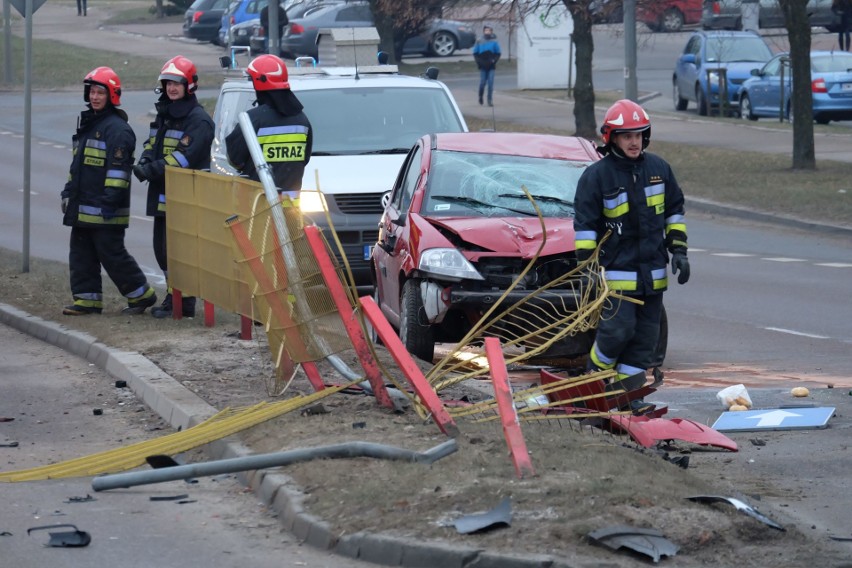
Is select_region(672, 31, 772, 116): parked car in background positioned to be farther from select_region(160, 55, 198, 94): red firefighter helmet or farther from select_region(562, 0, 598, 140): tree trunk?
select_region(160, 55, 198, 94): red firefighter helmet

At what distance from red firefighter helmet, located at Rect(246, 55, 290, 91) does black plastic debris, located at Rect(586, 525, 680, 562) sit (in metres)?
5.55

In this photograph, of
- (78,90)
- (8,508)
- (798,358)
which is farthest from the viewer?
(78,90)

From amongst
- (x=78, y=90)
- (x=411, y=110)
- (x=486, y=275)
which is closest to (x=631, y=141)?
(x=486, y=275)

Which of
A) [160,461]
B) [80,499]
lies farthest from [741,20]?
[80,499]

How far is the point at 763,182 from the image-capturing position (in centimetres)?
2317

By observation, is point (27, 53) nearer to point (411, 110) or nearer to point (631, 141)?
point (411, 110)

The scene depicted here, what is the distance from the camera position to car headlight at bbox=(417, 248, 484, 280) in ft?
32.6

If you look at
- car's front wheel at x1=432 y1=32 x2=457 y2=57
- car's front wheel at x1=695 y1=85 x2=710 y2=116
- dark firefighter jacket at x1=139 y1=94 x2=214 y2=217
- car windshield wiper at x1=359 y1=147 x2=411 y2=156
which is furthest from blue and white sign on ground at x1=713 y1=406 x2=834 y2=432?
car's front wheel at x1=432 y1=32 x2=457 y2=57

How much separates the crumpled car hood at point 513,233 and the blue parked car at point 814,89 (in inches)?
851

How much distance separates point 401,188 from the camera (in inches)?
458

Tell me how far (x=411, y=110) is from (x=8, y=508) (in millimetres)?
8650

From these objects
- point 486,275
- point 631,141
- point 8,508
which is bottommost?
point 8,508

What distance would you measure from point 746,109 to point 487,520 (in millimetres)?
29061

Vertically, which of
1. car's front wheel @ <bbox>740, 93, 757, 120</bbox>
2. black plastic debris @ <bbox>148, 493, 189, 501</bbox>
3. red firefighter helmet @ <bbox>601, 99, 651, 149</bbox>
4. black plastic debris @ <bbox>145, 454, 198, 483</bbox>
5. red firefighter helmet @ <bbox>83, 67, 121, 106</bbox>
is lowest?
black plastic debris @ <bbox>148, 493, 189, 501</bbox>
